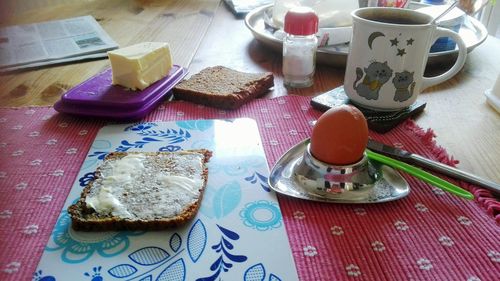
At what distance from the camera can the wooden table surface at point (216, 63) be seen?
56cm

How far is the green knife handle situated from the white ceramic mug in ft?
0.45

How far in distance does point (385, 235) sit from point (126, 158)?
0.31 metres

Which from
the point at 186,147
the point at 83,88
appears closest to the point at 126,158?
the point at 186,147

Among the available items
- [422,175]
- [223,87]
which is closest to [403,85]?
[422,175]

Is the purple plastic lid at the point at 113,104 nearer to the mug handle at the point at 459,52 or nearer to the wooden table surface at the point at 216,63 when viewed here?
the wooden table surface at the point at 216,63

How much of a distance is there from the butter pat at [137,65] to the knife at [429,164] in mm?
369

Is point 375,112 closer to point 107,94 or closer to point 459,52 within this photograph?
point 459,52

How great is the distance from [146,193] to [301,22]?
0.38 meters

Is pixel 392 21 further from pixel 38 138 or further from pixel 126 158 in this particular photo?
pixel 38 138

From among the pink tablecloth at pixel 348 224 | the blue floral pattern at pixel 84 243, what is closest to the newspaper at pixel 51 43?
the pink tablecloth at pixel 348 224

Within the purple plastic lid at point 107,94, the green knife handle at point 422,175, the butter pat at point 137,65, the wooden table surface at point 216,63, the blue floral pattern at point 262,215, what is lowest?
the wooden table surface at point 216,63

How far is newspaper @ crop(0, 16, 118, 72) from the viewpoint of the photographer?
834 millimetres

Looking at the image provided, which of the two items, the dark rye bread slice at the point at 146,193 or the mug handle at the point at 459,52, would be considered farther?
the mug handle at the point at 459,52

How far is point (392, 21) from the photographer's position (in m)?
0.60
